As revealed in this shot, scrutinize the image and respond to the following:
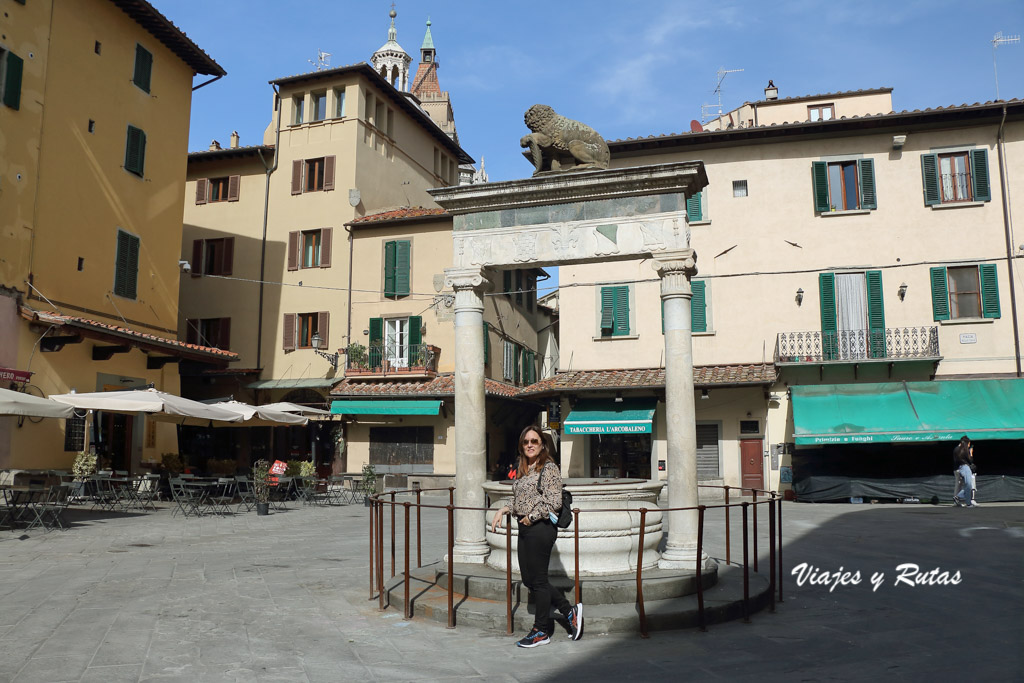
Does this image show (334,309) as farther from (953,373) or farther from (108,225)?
(953,373)

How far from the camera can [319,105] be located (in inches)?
1118

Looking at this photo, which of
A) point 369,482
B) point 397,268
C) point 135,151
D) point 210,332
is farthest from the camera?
point 210,332

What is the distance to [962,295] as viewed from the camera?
21.0 meters

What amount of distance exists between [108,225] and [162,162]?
3164 mm

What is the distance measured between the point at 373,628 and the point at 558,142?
557 cm

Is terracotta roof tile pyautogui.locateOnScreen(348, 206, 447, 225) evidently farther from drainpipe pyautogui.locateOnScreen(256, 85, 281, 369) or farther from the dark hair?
the dark hair

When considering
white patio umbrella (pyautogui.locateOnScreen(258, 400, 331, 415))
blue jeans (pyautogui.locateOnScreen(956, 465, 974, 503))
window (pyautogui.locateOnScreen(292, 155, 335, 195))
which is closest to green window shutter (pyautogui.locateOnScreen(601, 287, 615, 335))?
white patio umbrella (pyautogui.locateOnScreen(258, 400, 331, 415))

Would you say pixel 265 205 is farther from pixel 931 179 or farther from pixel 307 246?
pixel 931 179

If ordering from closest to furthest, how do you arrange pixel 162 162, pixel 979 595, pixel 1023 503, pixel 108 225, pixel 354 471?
1. pixel 979 595
2. pixel 1023 503
3. pixel 108 225
4. pixel 162 162
5. pixel 354 471

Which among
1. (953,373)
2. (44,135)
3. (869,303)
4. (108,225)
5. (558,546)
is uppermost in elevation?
(44,135)

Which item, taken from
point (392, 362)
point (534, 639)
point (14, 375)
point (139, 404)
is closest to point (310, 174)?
point (392, 362)

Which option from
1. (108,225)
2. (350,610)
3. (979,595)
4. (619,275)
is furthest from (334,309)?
(979,595)

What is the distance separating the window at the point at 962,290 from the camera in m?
20.7

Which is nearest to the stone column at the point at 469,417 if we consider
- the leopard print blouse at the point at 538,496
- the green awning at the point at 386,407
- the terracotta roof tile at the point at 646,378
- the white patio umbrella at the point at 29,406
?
the leopard print blouse at the point at 538,496
